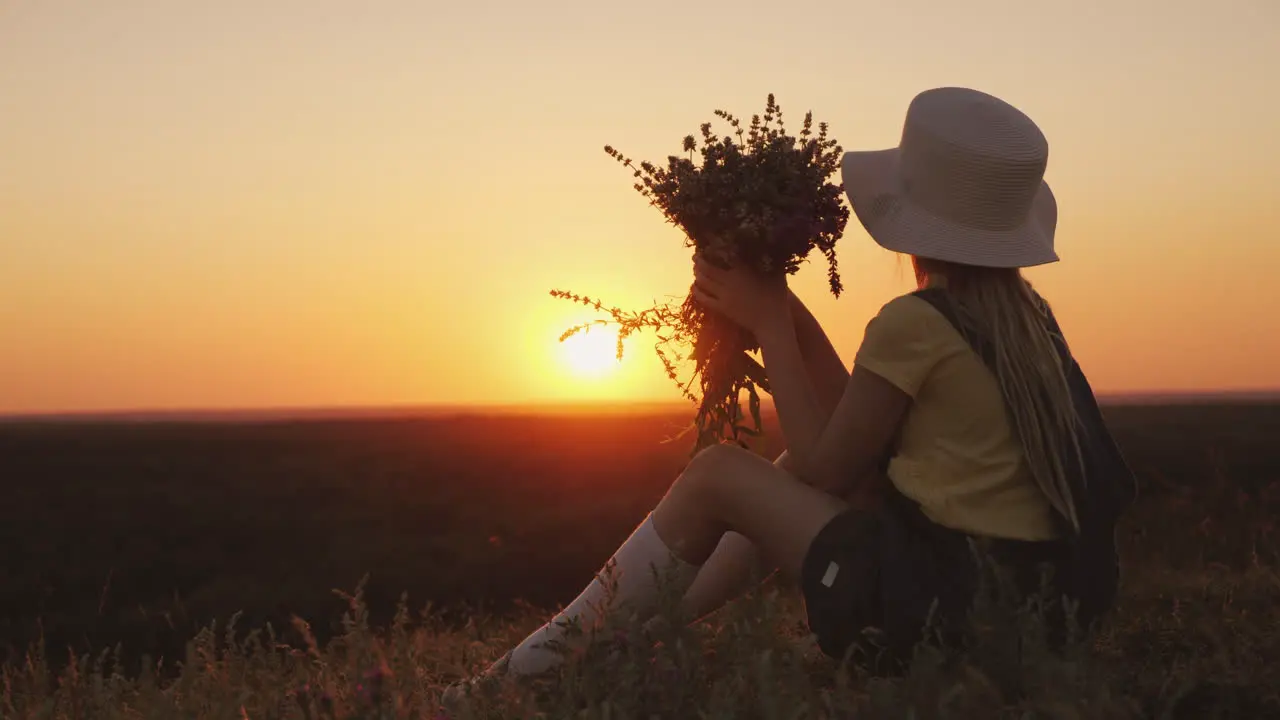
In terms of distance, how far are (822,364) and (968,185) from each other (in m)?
0.84

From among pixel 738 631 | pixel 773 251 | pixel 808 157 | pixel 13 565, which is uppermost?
pixel 808 157

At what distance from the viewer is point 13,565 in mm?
17562

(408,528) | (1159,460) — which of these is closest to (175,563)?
(408,528)

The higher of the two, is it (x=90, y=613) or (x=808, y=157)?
(x=808, y=157)

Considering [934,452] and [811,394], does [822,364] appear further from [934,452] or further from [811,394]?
[934,452]

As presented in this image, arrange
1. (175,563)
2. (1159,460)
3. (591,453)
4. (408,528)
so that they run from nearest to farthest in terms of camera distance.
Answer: (175,563) → (408,528) → (1159,460) → (591,453)

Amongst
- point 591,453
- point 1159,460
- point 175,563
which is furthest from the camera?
point 591,453

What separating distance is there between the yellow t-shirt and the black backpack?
0.05 metres

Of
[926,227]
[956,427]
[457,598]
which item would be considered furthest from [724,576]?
[457,598]

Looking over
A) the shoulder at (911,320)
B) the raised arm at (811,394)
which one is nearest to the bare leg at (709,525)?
the raised arm at (811,394)

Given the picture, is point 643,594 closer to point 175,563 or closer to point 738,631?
point 738,631

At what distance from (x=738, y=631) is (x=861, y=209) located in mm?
1491

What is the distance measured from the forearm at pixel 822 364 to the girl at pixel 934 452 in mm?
375

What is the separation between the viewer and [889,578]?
2992 mm
